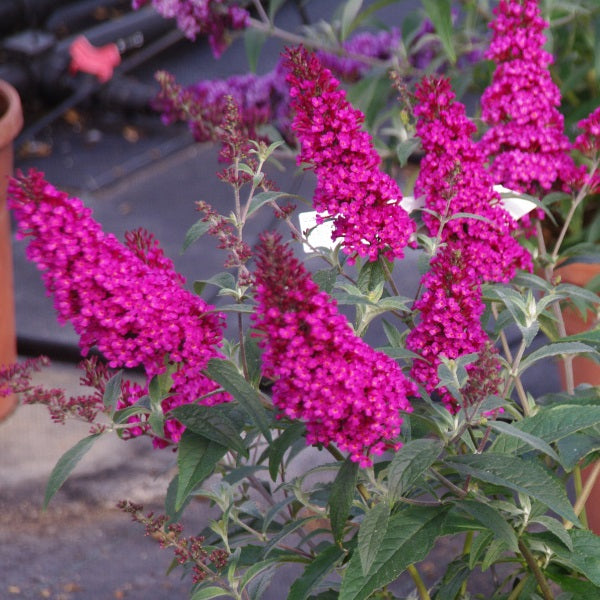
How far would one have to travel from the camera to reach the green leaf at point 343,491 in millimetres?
1183

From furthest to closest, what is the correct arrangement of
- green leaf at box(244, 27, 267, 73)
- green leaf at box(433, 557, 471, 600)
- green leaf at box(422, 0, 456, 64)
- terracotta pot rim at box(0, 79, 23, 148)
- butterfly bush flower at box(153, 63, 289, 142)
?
terracotta pot rim at box(0, 79, 23, 148)
green leaf at box(244, 27, 267, 73)
green leaf at box(422, 0, 456, 64)
butterfly bush flower at box(153, 63, 289, 142)
green leaf at box(433, 557, 471, 600)

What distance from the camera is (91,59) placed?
424 centimetres

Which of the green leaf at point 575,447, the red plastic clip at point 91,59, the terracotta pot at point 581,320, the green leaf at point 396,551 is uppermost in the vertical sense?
the green leaf at point 575,447

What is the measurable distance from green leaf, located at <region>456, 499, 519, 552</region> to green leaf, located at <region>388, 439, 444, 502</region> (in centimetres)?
Result: 11

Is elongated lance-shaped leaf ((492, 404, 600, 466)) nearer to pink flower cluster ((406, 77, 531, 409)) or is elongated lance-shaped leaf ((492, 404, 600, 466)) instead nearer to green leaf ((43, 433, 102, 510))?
pink flower cluster ((406, 77, 531, 409))

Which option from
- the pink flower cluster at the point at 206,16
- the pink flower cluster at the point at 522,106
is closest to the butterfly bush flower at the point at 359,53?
the pink flower cluster at the point at 206,16

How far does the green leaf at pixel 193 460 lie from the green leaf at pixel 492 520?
289 millimetres

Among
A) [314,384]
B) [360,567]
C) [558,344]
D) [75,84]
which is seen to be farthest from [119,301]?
[75,84]

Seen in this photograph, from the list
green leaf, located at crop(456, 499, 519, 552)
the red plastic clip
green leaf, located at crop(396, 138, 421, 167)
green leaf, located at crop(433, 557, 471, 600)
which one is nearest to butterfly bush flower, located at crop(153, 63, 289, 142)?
green leaf, located at crop(396, 138, 421, 167)

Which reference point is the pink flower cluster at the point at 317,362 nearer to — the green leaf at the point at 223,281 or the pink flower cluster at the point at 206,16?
the green leaf at the point at 223,281

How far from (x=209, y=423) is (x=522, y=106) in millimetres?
647

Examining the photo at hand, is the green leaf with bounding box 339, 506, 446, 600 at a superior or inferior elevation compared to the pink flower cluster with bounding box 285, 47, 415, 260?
inferior

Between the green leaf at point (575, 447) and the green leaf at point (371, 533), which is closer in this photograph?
the green leaf at point (371, 533)

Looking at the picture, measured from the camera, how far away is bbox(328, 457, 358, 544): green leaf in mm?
1183
